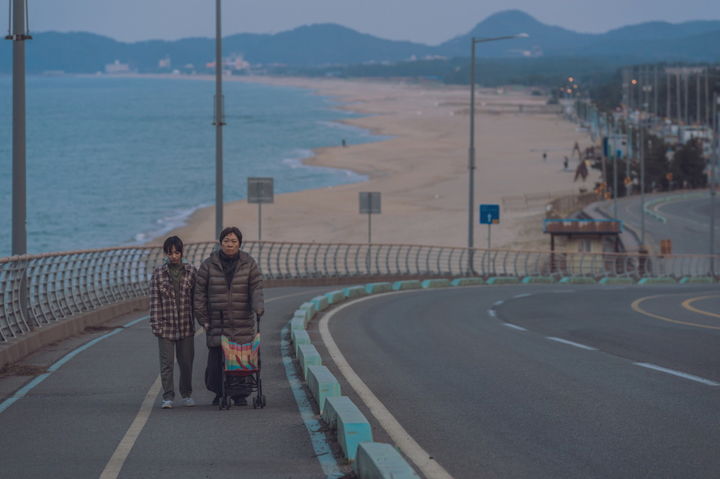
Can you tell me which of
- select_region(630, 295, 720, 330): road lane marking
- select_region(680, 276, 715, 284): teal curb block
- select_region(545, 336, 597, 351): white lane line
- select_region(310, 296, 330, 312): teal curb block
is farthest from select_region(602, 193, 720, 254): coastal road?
select_region(545, 336, 597, 351): white lane line

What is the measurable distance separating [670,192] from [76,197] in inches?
1998

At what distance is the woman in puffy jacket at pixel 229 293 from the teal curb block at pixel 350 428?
1.37m

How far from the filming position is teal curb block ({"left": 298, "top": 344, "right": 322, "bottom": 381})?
38.5 ft

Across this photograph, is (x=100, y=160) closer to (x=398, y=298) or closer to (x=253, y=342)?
(x=398, y=298)

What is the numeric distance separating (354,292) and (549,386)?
644 inches

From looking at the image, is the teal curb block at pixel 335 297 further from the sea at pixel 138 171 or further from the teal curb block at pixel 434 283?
the sea at pixel 138 171

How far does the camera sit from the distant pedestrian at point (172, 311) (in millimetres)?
10070

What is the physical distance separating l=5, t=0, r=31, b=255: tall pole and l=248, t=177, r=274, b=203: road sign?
65.5 feet

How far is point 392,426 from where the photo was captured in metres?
9.11

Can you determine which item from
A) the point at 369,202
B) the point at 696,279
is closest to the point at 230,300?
the point at 369,202

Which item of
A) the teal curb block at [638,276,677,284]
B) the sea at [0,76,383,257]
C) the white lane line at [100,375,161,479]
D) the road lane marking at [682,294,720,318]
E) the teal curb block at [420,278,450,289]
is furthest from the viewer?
the sea at [0,76,383,257]

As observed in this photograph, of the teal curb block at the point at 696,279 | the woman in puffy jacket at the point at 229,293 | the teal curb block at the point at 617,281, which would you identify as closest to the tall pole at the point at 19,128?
the woman in puffy jacket at the point at 229,293

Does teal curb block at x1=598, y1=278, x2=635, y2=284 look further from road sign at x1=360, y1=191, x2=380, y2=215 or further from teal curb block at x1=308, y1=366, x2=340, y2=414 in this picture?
teal curb block at x1=308, y1=366, x2=340, y2=414

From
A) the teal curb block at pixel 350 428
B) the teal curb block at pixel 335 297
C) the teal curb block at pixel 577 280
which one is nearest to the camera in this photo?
the teal curb block at pixel 350 428
